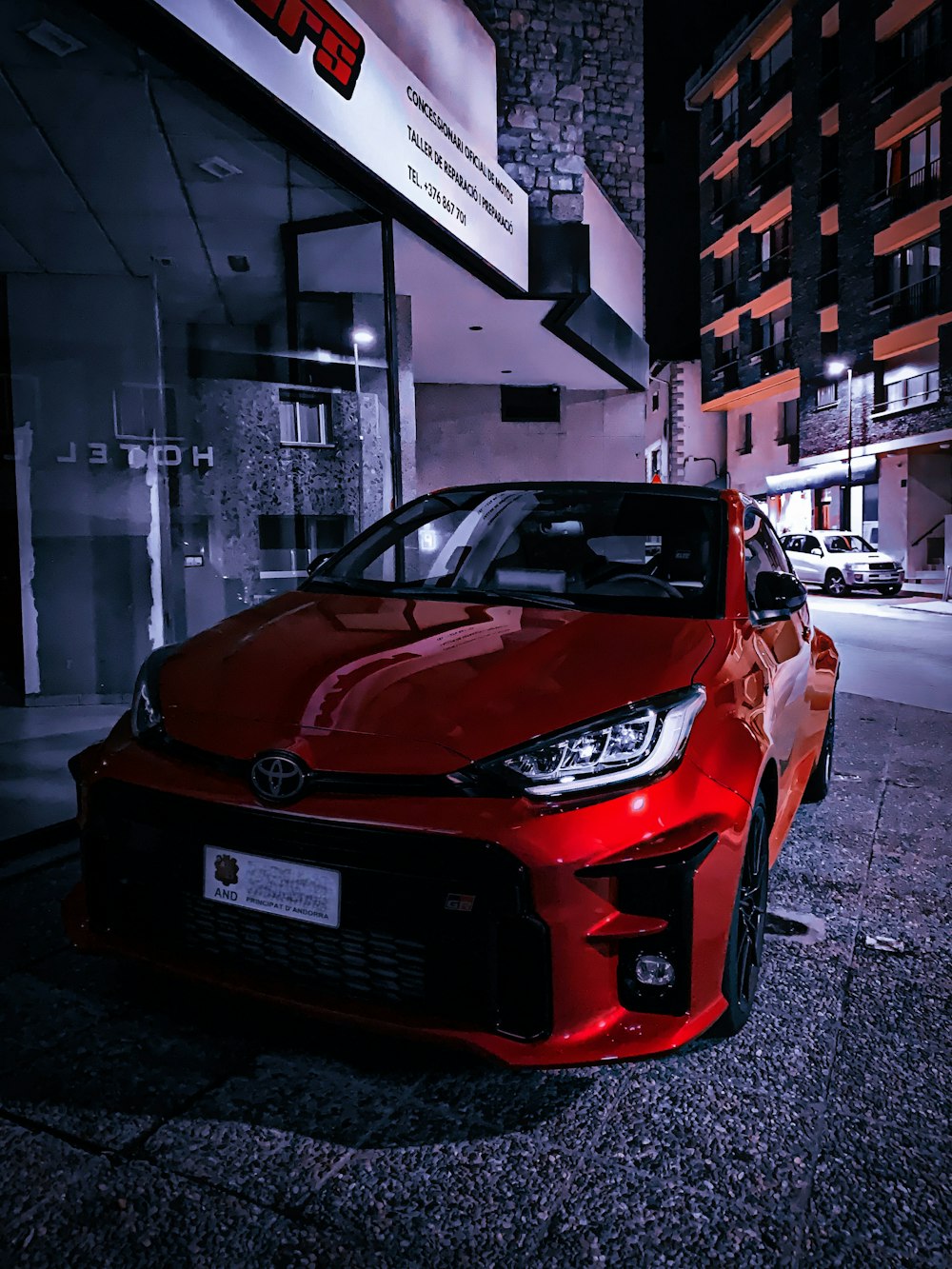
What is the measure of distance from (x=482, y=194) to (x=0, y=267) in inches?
169

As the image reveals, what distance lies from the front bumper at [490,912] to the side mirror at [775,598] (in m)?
0.94

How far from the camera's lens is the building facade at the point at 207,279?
5398 millimetres

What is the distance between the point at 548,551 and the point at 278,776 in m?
1.82

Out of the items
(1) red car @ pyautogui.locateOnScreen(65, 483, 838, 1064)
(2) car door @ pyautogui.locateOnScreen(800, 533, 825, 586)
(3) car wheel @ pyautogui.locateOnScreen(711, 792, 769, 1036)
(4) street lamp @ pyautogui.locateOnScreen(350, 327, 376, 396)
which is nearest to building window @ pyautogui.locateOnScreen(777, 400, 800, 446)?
(2) car door @ pyautogui.locateOnScreen(800, 533, 825, 586)

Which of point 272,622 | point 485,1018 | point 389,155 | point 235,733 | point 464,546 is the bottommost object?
point 485,1018

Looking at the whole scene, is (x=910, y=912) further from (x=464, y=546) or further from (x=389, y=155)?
(x=389, y=155)

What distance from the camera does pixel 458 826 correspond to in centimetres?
177

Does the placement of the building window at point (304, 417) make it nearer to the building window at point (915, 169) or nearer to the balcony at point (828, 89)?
the building window at point (915, 169)

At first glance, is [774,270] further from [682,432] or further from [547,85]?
[547,85]

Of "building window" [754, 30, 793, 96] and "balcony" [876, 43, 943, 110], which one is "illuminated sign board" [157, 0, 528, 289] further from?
"building window" [754, 30, 793, 96]

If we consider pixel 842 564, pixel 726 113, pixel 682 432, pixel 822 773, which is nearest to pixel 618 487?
pixel 822 773

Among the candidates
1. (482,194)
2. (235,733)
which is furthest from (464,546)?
(482,194)

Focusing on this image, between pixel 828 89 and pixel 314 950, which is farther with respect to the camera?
pixel 828 89

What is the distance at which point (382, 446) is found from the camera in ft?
26.8
